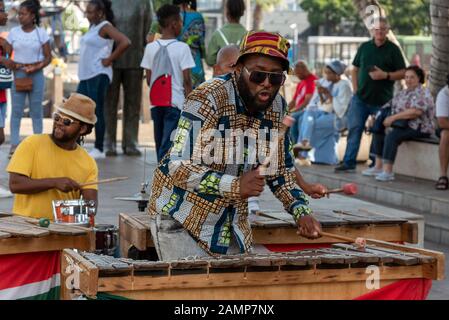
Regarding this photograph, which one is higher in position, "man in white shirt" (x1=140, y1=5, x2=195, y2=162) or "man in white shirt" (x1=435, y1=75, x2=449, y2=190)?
"man in white shirt" (x1=140, y1=5, x2=195, y2=162)

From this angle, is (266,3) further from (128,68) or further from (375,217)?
(375,217)

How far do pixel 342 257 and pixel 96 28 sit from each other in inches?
332

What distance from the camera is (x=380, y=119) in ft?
45.6

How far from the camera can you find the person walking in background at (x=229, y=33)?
1226 centimetres

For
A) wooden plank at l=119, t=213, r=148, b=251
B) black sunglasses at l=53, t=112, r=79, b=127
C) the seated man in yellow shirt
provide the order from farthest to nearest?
black sunglasses at l=53, t=112, r=79, b=127 → the seated man in yellow shirt → wooden plank at l=119, t=213, r=148, b=251

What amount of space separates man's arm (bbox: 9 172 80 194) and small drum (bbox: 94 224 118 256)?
393 mm

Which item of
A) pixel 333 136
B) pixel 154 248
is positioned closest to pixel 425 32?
pixel 333 136

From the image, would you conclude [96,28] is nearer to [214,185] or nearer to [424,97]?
[424,97]

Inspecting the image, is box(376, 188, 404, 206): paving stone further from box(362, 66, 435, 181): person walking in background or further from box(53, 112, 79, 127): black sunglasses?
box(53, 112, 79, 127): black sunglasses

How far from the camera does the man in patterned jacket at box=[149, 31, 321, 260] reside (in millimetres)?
5820

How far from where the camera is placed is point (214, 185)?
5754 millimetres

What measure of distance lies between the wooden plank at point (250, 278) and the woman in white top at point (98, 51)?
8126 mm

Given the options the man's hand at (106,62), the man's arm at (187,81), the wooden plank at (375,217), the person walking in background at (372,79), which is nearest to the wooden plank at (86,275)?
the wooden plank at (375,217)

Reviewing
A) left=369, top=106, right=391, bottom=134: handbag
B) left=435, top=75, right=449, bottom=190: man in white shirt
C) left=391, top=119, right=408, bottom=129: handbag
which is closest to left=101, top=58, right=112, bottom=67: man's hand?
left=369, top=106, right=391, bottom=134: handbag
